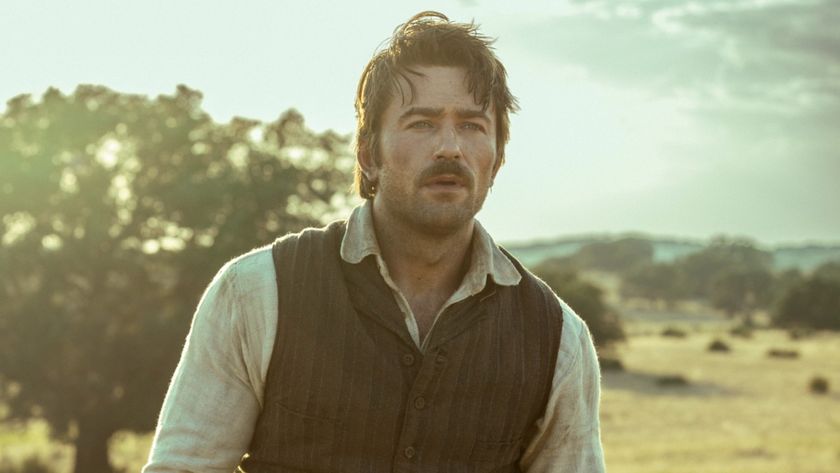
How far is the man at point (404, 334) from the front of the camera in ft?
8.93

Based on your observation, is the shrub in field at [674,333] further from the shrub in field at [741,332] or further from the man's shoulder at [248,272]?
the man's shoulder at [248,272]

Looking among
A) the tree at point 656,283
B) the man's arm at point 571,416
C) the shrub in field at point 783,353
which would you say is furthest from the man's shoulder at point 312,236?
the tree at point 656,283

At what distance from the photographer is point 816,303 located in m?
70.6

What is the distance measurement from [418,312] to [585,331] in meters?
0.51

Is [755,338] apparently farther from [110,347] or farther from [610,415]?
[110,347]

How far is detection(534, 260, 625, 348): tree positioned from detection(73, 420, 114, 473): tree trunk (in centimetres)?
3085

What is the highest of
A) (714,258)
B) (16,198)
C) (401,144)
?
(714,258)

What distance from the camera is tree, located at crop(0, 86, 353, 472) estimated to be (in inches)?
904

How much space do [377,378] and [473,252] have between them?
53cm

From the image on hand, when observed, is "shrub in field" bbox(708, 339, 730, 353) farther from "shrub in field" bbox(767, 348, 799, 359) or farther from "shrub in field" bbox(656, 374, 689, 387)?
"shrub in field" bbox(656, 374, 689, 387)

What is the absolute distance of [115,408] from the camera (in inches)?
925

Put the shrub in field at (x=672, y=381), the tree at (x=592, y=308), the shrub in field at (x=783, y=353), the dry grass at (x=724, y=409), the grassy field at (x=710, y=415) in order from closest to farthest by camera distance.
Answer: the dry grass at (x=724, y=409), the grassy field at (x=710, y=415), the shrub in field at (x=672, y=381), the tree at (x=592, y=308), the shrub in field at (x=783, y=353)

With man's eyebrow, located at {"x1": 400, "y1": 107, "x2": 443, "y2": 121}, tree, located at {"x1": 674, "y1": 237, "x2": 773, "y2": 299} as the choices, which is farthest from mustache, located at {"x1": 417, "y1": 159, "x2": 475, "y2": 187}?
tree, located at {"x1": 674, "y1": 237, "x2": 773, "y2": 299}

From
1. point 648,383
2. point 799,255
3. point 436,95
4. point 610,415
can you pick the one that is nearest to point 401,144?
point 436,95
